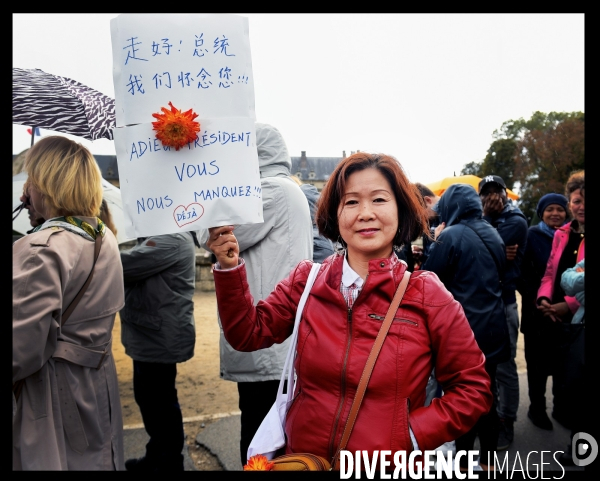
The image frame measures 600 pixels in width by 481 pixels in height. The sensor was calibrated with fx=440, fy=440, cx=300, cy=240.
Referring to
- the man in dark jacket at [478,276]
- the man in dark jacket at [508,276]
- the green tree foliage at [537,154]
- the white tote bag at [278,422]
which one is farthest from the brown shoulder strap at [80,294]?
the green tree foliage at [537,154]

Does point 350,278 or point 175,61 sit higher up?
point 175,61

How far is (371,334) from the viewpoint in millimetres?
1402

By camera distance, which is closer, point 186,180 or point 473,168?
point 186,180

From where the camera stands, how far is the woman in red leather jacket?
4.44ft

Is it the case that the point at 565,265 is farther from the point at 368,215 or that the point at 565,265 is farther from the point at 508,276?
the point at 368,215

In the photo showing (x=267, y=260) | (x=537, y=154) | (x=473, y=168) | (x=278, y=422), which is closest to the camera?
(x=278, y=422)

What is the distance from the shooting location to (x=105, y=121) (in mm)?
2234

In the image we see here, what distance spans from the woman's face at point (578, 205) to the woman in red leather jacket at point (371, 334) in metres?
2.25

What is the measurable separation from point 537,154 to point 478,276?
41.0 meters

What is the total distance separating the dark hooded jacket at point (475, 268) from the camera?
3.02 m

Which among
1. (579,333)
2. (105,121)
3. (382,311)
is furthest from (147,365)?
(579,333)

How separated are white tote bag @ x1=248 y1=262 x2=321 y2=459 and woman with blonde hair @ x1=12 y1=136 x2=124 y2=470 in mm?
757

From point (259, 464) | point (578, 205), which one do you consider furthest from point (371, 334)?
point (578, 205)
